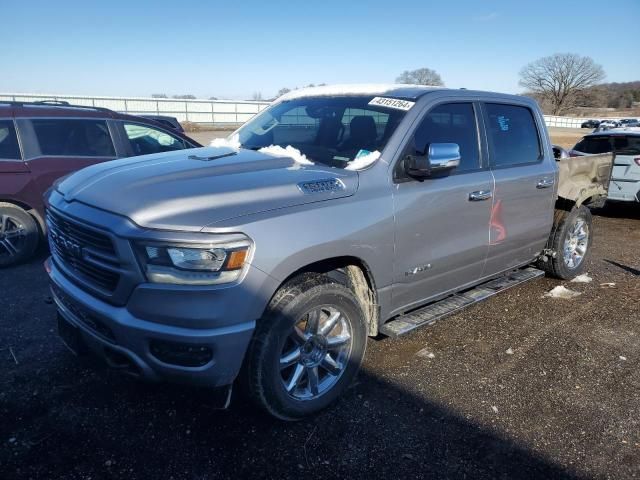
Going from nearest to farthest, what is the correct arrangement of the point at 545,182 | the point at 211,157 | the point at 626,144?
the point at 211,157 < the point at 545,182 < the point at 626,144

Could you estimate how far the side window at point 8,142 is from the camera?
18.4 ft

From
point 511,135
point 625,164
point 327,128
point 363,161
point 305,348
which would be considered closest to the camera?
point 305,348

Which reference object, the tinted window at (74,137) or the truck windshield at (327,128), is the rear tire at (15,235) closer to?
the tinted window at (74,137)

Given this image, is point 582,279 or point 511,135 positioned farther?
point 582,279

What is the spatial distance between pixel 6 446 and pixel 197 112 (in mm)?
34444

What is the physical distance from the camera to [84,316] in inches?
106

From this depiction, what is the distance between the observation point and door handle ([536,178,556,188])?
4.49 m

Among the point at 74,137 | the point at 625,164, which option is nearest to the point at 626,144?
the point at 625,164

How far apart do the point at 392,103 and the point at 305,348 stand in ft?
6.01

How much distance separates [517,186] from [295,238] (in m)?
2.48

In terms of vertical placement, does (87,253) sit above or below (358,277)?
above

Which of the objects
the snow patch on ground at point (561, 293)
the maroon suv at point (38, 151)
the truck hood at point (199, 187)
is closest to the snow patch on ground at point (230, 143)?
the truck hood at point (199, 187)

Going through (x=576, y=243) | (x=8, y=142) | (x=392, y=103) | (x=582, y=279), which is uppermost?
(x=392, y=103)

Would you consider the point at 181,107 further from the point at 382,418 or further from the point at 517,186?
the point at 382,418
